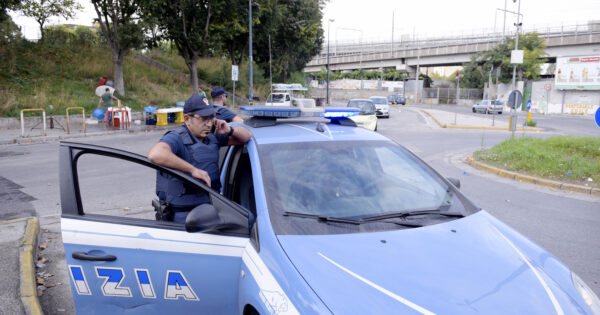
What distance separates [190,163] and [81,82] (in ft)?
77.8

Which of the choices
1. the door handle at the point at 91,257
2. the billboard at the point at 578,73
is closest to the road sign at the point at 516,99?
the door handle at the point at 91,257

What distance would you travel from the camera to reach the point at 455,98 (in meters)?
67.2

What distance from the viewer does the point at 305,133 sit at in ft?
11.1

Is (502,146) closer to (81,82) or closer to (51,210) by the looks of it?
(51,210)

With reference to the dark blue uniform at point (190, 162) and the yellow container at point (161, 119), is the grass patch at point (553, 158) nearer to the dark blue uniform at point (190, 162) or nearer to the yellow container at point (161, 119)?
the dark blue uniform at point (190, 162)

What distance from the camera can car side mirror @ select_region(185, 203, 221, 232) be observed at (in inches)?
93.9

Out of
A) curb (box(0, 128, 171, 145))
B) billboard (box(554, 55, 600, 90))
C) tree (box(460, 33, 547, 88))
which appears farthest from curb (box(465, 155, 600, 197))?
billboard (box(554, 55, 600, 90))

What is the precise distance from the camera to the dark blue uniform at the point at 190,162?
10.1 feet

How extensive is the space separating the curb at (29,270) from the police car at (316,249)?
1.32 metres

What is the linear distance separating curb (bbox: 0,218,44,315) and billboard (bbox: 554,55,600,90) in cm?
5075

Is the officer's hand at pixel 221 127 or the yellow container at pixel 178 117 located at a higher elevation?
the officer's hand at pixel 221 127

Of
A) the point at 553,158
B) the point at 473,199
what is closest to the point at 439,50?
the point at 553,158

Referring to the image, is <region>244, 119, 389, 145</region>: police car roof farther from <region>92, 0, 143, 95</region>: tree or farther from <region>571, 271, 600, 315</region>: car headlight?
<region>92, 0, 143, 95</region>: tree

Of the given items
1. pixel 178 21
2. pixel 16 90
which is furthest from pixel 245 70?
pixel 16 90
